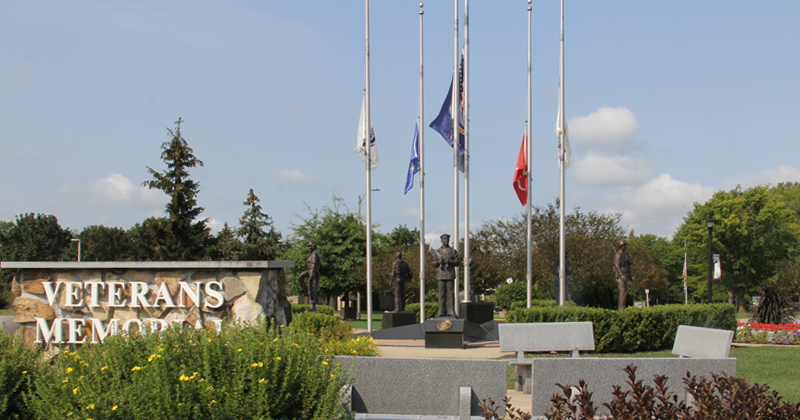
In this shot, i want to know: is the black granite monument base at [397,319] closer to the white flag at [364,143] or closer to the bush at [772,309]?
the white flag at [364,143]

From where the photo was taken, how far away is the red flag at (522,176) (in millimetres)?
19656

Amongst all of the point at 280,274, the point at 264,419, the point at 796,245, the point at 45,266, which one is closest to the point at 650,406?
the point at 264,419

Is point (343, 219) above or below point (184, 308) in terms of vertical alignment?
above

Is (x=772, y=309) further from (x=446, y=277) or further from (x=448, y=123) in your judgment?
(x=448, y=123)

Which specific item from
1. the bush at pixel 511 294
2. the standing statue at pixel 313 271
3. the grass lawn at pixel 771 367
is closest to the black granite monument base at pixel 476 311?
the standing statue at pixel 313 271

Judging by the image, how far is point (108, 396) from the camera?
4.29 meters

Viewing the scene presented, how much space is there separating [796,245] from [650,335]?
5190 centimetres

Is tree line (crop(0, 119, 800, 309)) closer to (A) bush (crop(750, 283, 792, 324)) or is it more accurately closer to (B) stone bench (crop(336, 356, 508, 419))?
(A) bush (crop(750, 283, 792, 324))

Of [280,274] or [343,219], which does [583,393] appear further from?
[343,219]

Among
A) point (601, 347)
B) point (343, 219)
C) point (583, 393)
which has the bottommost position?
point (601, 347)

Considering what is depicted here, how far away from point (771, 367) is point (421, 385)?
7.62m

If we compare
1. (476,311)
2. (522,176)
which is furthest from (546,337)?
(522,176)

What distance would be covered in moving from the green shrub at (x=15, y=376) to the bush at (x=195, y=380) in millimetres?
473

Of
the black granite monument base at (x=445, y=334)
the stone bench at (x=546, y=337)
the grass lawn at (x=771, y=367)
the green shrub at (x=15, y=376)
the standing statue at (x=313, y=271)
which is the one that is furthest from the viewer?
the standing statue at (x=313, y=271)
